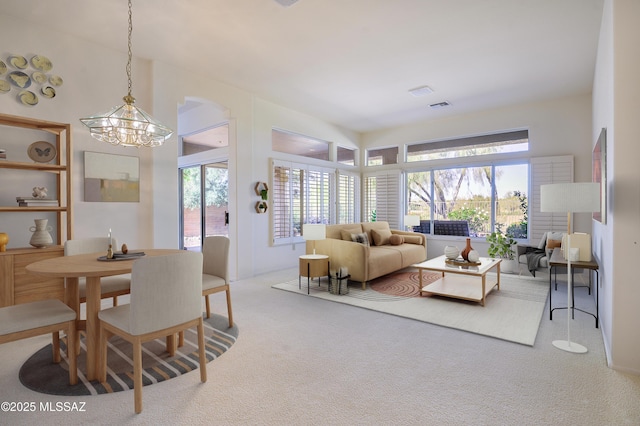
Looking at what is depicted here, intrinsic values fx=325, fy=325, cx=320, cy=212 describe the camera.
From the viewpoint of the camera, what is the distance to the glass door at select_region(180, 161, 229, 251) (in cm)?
663

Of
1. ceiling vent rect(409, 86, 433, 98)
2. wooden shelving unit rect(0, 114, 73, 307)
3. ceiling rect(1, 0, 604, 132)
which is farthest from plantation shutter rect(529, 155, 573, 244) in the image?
wooden shelving unit rect(0, 114, 73, 307)

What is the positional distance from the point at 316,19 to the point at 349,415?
349cm

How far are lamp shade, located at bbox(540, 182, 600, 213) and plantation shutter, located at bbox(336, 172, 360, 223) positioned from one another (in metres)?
5.03

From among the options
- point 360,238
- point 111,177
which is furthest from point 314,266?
point 111,177

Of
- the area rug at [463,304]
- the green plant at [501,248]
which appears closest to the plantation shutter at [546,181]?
the green plant at [501,248]

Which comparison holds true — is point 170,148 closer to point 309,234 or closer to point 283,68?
point 283,68

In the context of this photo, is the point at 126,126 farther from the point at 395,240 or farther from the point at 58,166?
the point at 395,240

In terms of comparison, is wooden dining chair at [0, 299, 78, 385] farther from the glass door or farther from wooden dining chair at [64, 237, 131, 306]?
the glass door

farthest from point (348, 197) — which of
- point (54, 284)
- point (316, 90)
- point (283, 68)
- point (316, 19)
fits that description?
Answer: point (54, 284)

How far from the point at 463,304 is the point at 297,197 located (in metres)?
3.70

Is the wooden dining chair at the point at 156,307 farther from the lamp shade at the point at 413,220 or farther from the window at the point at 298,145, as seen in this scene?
the lamp shade at the point at 413,220

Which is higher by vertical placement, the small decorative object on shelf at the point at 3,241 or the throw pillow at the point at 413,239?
the small decorative object on shelf at the point at 3,241

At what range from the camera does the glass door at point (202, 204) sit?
6.63 meters

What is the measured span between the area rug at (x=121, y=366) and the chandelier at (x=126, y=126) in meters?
1.77
